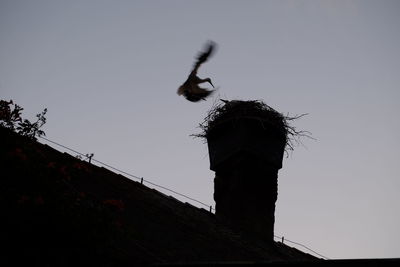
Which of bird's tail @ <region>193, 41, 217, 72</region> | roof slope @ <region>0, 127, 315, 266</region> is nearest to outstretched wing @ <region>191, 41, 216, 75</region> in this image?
bird's tail @ <region>193, 41, 217, 72</region>

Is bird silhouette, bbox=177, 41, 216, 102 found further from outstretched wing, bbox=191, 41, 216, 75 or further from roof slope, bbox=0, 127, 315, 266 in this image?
roof slope, bbox=0, 127, 315, 266

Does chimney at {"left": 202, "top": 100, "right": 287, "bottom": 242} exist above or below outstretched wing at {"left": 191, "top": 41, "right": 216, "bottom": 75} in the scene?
below

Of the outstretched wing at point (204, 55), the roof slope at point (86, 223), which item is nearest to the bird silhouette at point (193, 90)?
the outstretched wing at point (204, 55)

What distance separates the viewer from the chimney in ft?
27.1

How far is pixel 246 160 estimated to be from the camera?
338 inches

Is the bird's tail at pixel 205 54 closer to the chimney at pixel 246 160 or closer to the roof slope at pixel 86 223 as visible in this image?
the chimney at pixel 246 160


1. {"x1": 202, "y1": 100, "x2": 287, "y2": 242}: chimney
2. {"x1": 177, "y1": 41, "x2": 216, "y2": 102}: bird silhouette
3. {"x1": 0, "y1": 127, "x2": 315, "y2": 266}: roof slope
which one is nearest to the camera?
{"x1": 0, "y1": 127, "x2": 315, "y2": 266}: roof slope

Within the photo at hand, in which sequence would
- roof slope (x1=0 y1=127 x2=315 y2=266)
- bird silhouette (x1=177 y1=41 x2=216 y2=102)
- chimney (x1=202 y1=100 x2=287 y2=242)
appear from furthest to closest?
bird silhouette (x1=177 y1=41 x2=216 y2=102)
chimney (x1=202 y1=100 x2=287 y2=242)
roof slope (x1=0 y1=127 x2=315 y2=266)

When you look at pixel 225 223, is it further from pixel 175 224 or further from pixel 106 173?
pixel 106 173

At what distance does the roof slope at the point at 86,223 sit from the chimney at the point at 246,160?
104 cm

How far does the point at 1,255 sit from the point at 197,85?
6.07m

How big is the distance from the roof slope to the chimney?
1042 millimetres

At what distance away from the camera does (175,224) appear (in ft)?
21.4

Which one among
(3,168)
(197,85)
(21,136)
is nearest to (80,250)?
(3,168)
